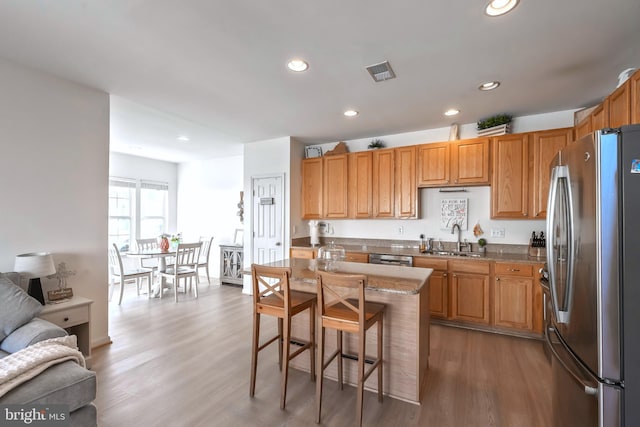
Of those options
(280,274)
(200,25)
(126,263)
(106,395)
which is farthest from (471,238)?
(126,263)

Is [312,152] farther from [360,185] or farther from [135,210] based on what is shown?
[135,210]

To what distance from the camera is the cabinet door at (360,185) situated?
4.54 metres

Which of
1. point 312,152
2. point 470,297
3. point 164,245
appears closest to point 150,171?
point 164,245

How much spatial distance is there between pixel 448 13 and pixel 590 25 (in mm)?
1020

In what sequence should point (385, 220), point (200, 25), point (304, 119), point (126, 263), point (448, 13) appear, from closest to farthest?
point (448, 13) → point (200, 25) → point (304, 119) → point (385, 220) → point (126, 263)

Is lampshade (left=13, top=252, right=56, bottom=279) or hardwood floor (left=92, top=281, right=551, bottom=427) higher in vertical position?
lampshade (left=13, top=252, right=56, bottom=279)

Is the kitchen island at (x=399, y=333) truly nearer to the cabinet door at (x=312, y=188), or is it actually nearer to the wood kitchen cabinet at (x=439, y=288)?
the wood kitchen cabinet at (x=439, y=288)

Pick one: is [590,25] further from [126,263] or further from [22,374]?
[126,263]

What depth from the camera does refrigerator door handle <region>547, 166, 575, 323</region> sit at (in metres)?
1.49

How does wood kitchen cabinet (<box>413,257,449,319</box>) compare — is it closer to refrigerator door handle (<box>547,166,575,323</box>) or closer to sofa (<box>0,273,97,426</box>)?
refrigerator door handle (<box>547,166,575,323</box>)

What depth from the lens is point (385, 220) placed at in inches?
186

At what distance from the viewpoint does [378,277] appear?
2.30 metres

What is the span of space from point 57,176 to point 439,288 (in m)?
4.37

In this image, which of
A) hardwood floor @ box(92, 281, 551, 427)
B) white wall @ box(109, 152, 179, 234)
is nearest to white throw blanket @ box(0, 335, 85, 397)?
hardwood floor @ box(92, 281, 551, 427)
